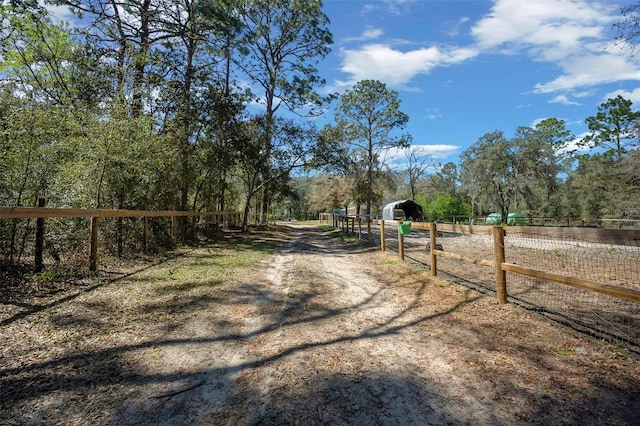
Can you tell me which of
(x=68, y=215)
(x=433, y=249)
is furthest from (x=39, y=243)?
(x=433, y=249)

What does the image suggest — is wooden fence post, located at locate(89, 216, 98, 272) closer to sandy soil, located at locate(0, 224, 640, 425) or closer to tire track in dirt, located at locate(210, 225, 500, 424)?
sandy soil, located at locate(0, 224, 640, 425)

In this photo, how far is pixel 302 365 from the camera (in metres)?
3.08

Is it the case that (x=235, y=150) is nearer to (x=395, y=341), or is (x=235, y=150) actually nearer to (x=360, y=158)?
(x=395, y=341)

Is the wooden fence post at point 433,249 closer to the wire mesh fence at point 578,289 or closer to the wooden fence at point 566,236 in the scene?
the wire mesh fence at point 578,289

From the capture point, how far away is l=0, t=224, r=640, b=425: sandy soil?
2389mm

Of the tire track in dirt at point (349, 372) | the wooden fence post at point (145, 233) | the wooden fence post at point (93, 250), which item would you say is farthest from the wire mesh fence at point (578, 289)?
the wooden fence post at point (145, 233)

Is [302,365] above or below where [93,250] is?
below

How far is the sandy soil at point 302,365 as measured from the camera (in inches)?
94.0

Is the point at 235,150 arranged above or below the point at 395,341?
above

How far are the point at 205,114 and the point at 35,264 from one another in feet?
31.9

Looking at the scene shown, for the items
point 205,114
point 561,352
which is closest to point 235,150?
point 205,114

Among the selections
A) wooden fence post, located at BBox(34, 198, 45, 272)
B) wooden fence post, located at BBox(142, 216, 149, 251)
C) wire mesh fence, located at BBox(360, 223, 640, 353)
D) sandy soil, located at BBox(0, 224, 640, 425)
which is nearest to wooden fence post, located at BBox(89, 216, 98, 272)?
wooden fence post, located at BBox(34, 198, 45, 272)

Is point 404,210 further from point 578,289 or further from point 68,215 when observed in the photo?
point 68,215

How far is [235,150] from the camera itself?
15930 mm
